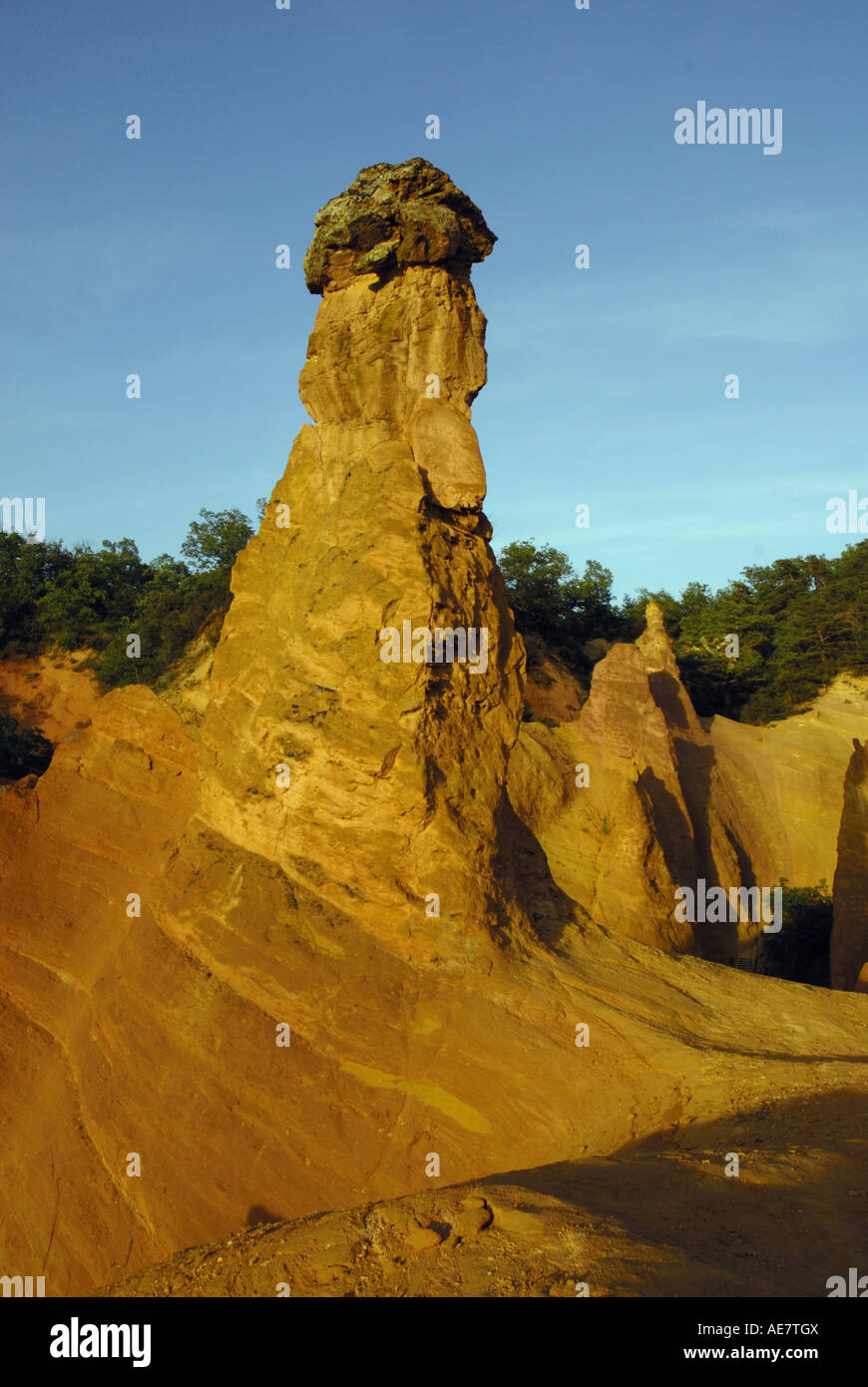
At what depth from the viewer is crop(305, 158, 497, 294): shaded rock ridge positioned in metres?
10.0

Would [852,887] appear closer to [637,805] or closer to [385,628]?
[637,805]

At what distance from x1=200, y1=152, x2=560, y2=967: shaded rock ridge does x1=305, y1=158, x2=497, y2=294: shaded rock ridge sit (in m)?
0.02

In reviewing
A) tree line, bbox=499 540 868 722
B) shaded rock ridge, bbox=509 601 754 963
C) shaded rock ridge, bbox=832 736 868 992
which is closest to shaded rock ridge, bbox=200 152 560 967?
shaded rock ridge, bbox=509 601 754 963

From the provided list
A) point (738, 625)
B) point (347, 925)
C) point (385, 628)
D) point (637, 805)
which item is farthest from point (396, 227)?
point (738, 625)

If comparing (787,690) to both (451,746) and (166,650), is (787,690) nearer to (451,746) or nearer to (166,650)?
(166,650)

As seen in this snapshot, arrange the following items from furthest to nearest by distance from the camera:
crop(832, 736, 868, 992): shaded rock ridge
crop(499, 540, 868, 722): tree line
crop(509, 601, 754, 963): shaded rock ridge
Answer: crop(499, 540, 868, 722): tree line → crop(509, 601, 754, 963): shaded rock ridge → crop(832, 736, 868, 992): shaded rock ridge

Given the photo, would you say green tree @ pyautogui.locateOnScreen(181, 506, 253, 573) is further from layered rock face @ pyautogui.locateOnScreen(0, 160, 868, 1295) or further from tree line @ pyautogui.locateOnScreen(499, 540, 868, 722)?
layered rock face @ pyautogui.locateOnScreen(0, 160, 868, 1295)

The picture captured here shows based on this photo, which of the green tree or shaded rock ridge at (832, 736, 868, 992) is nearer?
shaded rock ridge at (832, 736, 868, 992)

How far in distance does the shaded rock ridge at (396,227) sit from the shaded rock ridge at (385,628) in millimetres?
23

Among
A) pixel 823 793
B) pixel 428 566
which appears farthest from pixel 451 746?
pixel 823 793

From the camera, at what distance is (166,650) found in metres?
31.2

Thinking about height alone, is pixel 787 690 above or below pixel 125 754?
above

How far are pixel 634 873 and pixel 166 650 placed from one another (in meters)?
19.5
